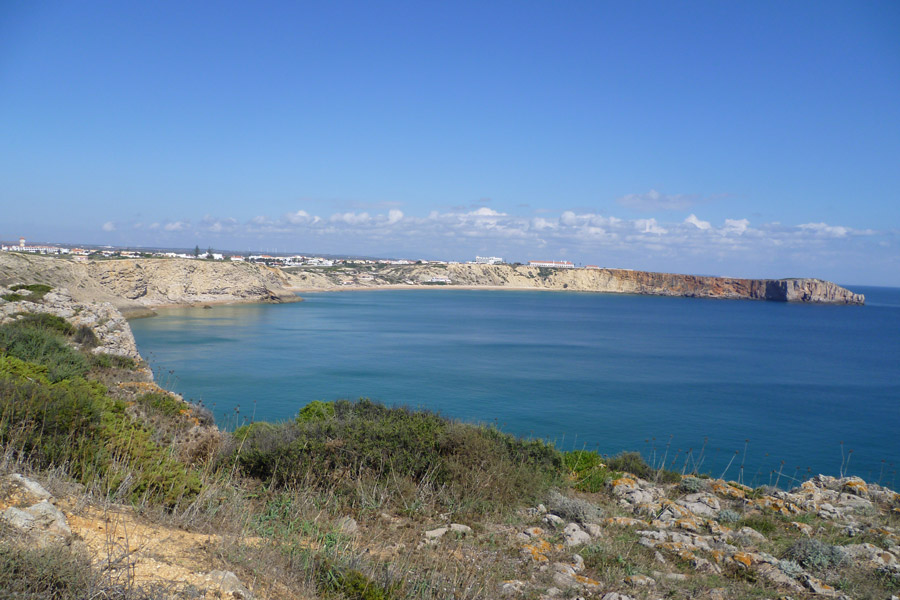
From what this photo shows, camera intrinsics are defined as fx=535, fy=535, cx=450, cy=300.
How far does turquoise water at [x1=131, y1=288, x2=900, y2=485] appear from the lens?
64.1 ft

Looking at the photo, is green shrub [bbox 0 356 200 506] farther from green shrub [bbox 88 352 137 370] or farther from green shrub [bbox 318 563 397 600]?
green shrub [bbox 88 352 137 370]

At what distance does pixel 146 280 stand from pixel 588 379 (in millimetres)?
51807

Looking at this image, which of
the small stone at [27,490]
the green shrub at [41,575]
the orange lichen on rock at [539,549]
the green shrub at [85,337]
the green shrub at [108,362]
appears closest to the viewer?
the green shrub at [41,575]

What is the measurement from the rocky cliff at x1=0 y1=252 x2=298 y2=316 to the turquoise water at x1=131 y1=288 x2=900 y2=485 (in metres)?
4.83

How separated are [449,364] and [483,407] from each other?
10.7m

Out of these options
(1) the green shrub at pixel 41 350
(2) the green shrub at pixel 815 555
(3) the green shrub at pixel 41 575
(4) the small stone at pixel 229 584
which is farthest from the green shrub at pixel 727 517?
(1) the green shrub at pixel 41 350

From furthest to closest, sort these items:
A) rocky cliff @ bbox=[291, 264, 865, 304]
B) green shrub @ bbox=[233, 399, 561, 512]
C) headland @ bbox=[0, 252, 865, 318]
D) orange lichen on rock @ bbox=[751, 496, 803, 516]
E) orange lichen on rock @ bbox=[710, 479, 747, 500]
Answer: rocky cliff @ bbox=[291, 264, 865, 304] < headland @ bbox=[0, 252, 865, 318] < orange lichen on rock @ bbox=[710, 479, 747, 500] < orange lichen on rock @ bbox=[751, 496, 803, 516] < green shrub @ bbox=[233, 399, 561, 512]

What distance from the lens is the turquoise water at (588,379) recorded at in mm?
19531

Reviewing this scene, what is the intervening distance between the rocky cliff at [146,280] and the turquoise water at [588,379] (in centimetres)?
483

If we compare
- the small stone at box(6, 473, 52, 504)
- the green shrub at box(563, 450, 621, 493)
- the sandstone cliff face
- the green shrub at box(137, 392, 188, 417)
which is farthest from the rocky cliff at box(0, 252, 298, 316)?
the small stone at box(6, 473, 52, 504)

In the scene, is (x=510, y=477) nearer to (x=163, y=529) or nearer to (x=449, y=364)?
(x=163, y=529)

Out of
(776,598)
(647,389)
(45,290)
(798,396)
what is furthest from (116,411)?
(798,396)

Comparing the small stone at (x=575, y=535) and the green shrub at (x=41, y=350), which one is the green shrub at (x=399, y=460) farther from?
the green shrub at (x=41, y=350)

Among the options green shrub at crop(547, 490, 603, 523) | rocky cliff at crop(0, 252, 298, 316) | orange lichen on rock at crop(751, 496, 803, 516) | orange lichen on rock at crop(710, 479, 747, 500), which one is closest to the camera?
green shrub at crop(547, 490, 603, 523)
